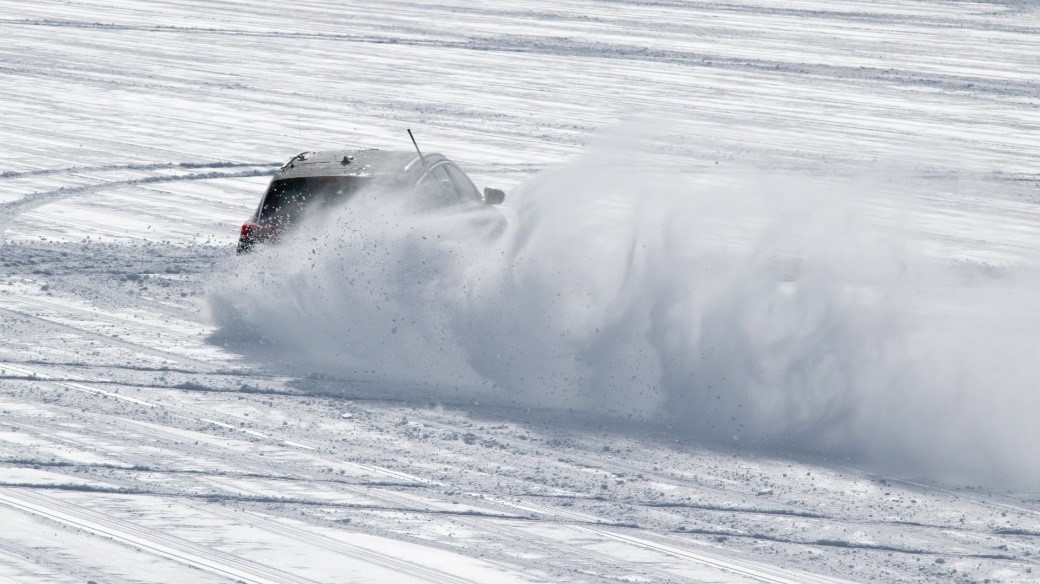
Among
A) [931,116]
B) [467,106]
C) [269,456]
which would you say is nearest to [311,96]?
[467,106]

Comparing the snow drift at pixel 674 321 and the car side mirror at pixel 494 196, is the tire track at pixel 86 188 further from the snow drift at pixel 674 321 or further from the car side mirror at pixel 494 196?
the car side mirror at pixel 494 196

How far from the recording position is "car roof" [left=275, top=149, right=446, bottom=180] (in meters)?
11.2

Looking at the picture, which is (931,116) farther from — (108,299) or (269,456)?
(269,456)

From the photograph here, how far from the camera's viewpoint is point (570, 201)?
35.5ft

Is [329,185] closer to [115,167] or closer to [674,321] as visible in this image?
[674,321]

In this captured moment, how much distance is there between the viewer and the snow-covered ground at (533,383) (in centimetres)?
715

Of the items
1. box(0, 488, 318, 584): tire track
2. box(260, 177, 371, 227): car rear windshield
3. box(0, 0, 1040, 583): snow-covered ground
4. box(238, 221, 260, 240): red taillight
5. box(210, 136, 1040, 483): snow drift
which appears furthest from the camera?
box(238, 221, 260, 240): red taillight

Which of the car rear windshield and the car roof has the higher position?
the car roof

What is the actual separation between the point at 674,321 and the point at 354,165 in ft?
9.84

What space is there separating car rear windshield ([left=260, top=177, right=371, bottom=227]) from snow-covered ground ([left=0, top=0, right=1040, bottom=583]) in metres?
0.26

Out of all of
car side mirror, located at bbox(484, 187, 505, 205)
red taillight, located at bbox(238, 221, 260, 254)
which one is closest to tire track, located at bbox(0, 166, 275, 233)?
red taillight, located at bbox(238, 221, 260, 254)

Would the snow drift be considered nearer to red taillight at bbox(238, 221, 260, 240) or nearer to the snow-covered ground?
the snow-covered ground

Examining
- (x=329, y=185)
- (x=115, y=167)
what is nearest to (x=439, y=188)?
(x=329, y=185)

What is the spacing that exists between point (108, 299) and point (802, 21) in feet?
96.4
